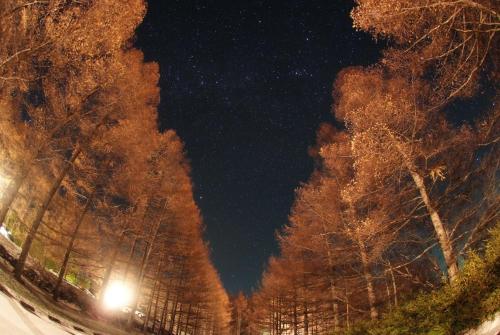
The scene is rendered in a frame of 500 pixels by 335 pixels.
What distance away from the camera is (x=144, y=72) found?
46.0 ft

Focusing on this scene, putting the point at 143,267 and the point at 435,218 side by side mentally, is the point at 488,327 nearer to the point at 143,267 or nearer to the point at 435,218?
the point at 435,218

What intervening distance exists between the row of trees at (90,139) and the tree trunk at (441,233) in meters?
9.78

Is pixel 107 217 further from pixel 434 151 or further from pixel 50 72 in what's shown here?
pixel 434 151

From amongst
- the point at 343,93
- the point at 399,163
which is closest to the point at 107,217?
the point at 343,93

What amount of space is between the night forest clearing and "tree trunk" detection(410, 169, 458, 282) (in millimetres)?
39

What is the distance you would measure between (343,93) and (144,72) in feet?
27.9

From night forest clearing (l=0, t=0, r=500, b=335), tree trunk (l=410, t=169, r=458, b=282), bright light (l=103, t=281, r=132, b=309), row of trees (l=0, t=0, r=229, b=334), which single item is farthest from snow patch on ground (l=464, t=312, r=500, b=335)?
bright light (l=103, t=281, r=132, b=309)

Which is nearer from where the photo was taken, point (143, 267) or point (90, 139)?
point (90, 139)

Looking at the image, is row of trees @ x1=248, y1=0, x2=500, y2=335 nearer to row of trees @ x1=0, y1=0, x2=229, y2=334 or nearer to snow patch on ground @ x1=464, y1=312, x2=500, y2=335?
snow patch on ground @ x1=464, y1=312, x2=500, y2=335

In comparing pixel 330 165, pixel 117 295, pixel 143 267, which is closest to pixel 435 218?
pixel 330 165

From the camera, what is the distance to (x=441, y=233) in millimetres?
7824

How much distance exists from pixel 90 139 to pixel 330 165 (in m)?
10.1

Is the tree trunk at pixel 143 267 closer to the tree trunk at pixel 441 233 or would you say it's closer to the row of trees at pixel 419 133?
the row of trees at pixel 419 133

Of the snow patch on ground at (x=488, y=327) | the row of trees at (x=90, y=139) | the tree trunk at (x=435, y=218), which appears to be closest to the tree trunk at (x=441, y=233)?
the tree trunk at (x=435, y=218)
